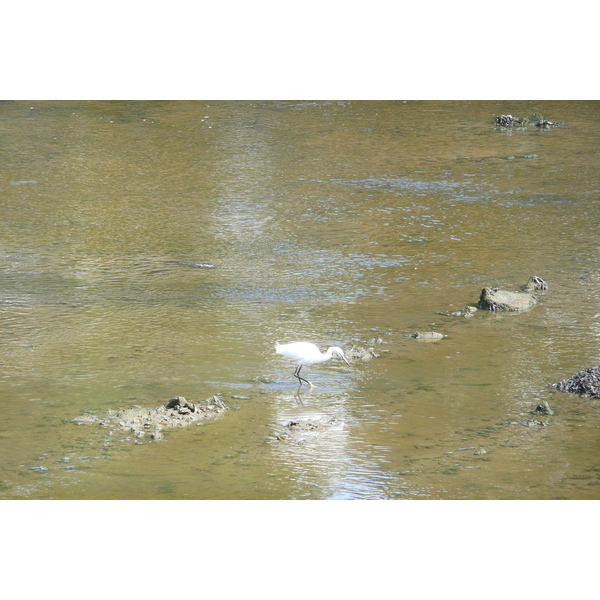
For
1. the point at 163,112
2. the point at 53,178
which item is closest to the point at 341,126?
the point at 163,112

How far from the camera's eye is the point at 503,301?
28.4 ft

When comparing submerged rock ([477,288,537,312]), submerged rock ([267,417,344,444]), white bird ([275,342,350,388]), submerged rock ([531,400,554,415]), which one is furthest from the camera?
submerged rock ([477,288,537,312])

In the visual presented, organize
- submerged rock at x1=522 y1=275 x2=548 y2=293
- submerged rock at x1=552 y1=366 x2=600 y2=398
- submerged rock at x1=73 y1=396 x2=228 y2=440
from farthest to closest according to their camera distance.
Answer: submerged rock at x1=522 y1=275 x2=548 y2=293
submerged rock at x1=552 y1=366 x2=600 y2=398
submerged rock at x1=73 y1=396 x2=228 y2=440

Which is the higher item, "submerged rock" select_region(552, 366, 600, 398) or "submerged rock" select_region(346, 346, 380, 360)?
"submerged rock" select_region(552, 366, 600, 398)

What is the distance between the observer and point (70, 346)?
795 cm

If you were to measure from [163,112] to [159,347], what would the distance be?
8986 mm

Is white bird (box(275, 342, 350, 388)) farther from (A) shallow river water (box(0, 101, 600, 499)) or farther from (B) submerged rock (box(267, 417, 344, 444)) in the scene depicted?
(B) submerged rock (box(267, 417, 344, 444))

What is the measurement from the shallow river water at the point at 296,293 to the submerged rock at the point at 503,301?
0.11m

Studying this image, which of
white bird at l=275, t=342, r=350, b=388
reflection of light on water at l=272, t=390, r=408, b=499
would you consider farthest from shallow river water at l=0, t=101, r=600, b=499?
white bird at l=275, t=342, r=350, b=388

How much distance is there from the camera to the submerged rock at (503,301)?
28.2 ft

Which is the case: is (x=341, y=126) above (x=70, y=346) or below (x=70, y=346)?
above

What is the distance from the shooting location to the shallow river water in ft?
18.8

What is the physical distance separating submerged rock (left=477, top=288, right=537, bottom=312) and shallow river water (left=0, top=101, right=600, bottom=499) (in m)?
0.11

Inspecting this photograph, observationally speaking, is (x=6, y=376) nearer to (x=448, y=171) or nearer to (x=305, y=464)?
(x=305, y=464)
